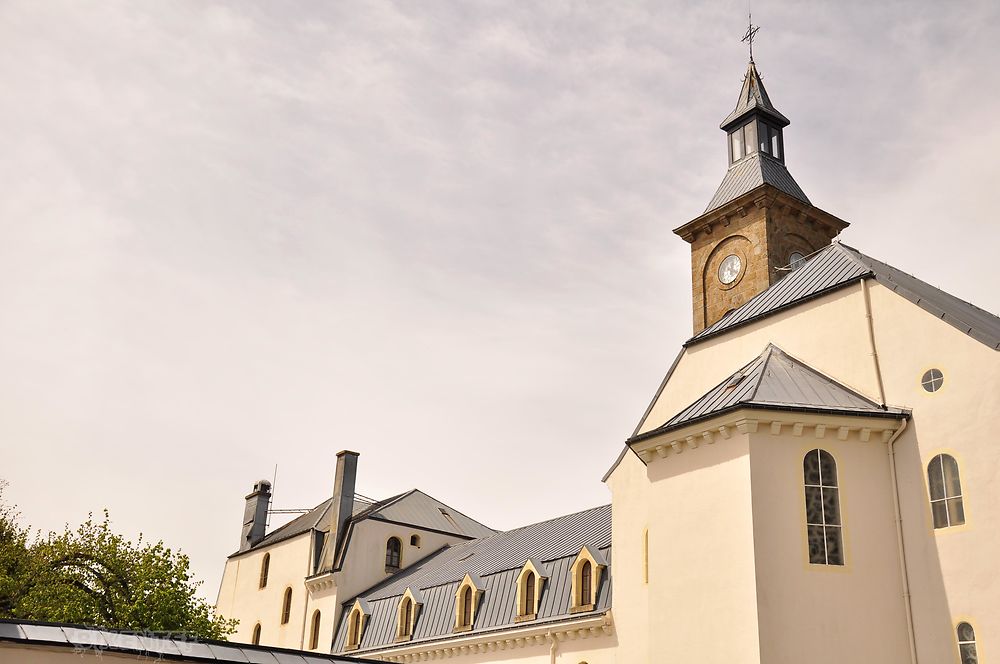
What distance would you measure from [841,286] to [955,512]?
5.88 m

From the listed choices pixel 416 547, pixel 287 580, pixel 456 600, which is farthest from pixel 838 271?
pixel 287 580

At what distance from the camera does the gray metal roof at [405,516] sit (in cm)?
4575

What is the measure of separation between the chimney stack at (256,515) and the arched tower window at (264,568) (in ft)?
8.89

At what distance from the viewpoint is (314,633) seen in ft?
141

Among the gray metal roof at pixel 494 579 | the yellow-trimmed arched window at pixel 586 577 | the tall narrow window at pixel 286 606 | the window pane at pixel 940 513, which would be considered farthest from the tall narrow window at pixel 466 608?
the window pane at pixel 940 513

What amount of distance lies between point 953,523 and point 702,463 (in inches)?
192

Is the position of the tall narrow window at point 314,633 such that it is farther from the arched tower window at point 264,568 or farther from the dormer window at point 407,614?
the dormer window at point 407,614

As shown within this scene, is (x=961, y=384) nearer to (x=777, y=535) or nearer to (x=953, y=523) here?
(x=953, y=523)

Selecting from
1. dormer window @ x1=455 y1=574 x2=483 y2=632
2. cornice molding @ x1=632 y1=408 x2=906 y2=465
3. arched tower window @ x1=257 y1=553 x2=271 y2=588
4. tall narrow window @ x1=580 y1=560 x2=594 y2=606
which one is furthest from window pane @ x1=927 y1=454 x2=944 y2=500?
arched tower window @ x1=257 y1=553 x2=271 y2=588

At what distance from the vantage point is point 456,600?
3588cm

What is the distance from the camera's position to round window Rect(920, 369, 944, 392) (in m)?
18.8

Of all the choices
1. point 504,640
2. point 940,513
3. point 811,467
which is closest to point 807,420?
point 811,467

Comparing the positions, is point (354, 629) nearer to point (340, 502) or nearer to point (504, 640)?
point (340, 502)

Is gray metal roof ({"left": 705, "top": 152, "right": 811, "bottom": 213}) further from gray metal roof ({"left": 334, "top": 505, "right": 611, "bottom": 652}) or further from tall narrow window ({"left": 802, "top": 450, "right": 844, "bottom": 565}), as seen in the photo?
tall narrow window ({"left": 802, "top": 450, "right": 844, "bottom": 565})
